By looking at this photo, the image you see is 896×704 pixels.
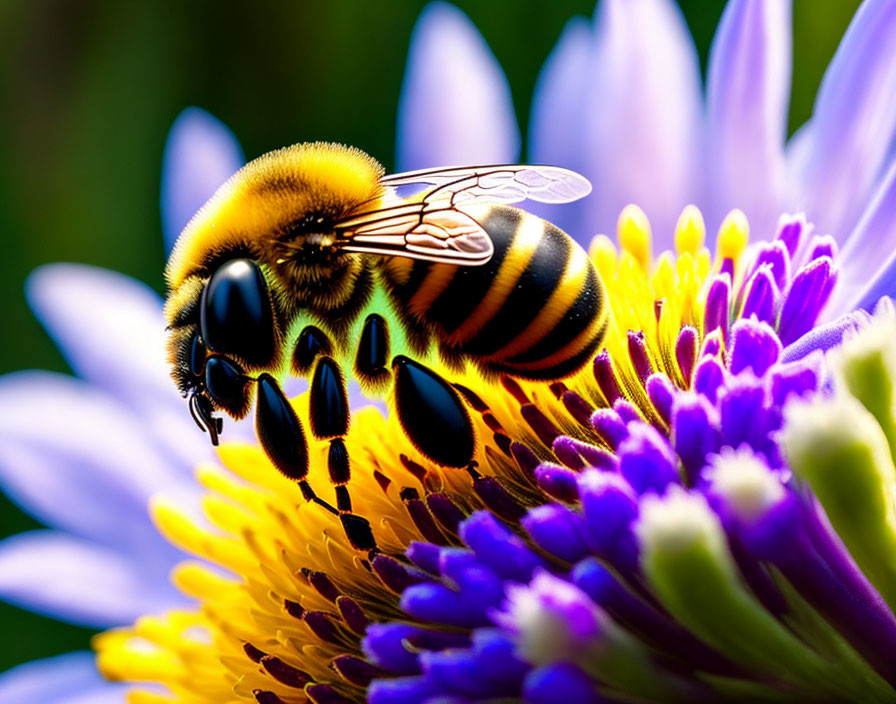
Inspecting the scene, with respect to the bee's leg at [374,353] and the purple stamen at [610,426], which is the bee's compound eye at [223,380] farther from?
the purple stamen at [610,426]

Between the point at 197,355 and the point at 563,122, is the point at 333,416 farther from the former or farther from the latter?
the point at 563,122

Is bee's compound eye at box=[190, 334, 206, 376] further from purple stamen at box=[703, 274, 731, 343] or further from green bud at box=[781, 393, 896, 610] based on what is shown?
green bud at box=[781, 393, 896, 610]

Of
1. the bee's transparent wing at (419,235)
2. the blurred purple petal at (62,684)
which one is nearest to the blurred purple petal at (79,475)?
the blurred purple petal at (62,684)

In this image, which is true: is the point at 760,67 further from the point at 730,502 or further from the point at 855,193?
the point at 730,502

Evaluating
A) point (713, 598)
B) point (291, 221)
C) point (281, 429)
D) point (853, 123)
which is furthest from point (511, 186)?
point (713, 598)

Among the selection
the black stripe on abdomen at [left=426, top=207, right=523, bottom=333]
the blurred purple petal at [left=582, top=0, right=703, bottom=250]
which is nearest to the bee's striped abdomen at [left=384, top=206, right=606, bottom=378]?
the black stripe on abdomen at [left=426, top=207, right=523, bottom=333]
